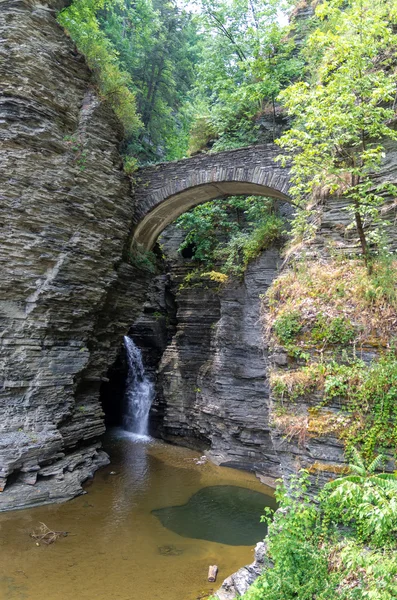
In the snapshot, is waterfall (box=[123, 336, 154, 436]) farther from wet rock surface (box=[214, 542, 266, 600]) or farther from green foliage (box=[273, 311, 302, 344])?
A: green foliage (box=[273, 311, 302, 344])

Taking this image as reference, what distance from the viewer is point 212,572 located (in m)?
6.68

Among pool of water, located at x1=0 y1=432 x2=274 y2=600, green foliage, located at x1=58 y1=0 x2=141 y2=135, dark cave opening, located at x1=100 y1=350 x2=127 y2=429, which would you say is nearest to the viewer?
pool of water, located at x1=0 y1=432 x2=274 y2=600

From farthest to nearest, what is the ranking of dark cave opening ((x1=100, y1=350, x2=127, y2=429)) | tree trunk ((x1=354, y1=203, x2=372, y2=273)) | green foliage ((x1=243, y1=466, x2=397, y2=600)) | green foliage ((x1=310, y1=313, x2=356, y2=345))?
dark cave opening ((x1=100, y1=350, x2=127, y2=429)) → tree trunk ((x1=354, y1=203, x2=372, y2=273)) → green foliage ((x1=310, y1=313, x2=356, y2=345)) → green foliage ((x1=243, y1=466, x2=397, y2=600))

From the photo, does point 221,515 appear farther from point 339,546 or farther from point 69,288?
point 69,288

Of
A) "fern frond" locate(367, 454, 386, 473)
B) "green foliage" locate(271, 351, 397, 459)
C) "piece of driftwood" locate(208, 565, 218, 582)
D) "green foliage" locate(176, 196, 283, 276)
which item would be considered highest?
"green foliage" locate(176, 196, 283, 276)

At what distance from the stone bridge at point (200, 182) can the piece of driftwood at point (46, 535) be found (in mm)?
9160

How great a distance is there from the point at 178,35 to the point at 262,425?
2060 centimetres

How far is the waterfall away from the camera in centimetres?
1639

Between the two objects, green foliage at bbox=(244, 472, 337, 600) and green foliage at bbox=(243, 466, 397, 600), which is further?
green foliage at bbox=(244, 472, 337, 600)

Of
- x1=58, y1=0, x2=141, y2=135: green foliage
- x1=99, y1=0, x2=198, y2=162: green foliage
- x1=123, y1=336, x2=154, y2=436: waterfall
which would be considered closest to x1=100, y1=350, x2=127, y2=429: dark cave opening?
x1=123, y1=336, x2=154, y2=436: waterfall

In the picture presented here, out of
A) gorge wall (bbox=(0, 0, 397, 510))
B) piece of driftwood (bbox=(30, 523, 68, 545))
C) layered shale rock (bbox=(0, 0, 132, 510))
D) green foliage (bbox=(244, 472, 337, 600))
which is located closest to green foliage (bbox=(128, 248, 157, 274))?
gorge wall (bbox=(0, 0, 397, 510))

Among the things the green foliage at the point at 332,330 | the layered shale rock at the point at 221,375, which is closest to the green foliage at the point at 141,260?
the layered shale rock at the point at 221,375

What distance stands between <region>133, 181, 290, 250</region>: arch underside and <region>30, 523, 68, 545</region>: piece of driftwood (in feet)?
30.1

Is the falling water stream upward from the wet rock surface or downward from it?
downward
